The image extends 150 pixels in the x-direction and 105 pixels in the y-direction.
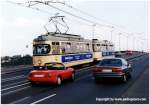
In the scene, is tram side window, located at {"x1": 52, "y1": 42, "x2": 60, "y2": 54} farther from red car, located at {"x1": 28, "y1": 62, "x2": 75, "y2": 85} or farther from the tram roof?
red car, located at {"x1": 28, "y1": 62, "x2": 75, "y2": 85}

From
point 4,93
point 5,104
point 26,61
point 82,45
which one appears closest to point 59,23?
point 82,45

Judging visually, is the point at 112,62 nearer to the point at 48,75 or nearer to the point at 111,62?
the point at 111,62

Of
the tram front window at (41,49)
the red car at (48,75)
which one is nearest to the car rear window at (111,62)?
the red car at (48,75)

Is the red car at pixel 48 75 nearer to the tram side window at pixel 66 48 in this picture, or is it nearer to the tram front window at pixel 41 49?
the tram front window at pixel 41 49

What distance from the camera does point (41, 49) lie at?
1276 inches

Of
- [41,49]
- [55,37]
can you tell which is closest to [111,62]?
[41,49]

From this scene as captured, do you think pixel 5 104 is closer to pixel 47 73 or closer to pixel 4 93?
pixel 4 93

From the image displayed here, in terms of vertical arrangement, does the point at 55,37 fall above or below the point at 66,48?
above

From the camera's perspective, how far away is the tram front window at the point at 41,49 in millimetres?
32156

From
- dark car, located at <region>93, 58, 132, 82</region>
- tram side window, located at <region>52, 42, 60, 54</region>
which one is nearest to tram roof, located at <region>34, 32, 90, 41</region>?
tram side window, located at <region>52, 42, 60, 54</region>

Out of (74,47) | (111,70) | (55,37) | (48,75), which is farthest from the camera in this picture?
(74,47)

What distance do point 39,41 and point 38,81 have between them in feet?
40.0

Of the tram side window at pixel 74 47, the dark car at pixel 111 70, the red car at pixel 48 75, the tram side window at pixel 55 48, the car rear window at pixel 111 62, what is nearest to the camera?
the red car at pixel 48 75

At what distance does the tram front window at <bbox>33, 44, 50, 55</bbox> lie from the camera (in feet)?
105
